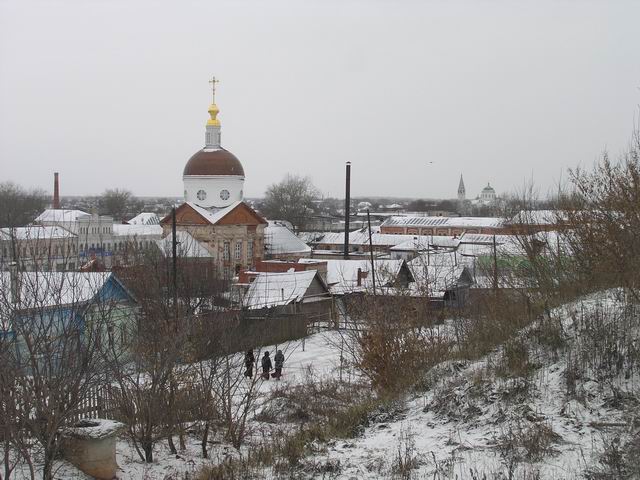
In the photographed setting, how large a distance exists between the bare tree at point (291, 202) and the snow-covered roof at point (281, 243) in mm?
24022

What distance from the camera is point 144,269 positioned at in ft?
53.6

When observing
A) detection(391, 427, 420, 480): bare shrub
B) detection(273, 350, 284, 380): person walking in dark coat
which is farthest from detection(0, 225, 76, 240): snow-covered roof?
detection(273, 350, 284, 380): person walking in dark coat

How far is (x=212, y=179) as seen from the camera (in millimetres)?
40188

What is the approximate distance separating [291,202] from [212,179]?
114ft

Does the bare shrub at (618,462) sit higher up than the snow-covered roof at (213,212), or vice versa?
the snow-covered roof at (213,212)

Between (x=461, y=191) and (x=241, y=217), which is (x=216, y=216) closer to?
(x=241, y=217)

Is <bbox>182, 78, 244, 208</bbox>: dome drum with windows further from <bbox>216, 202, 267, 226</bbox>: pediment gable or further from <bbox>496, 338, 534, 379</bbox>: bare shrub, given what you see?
<bbox>496, 338, 534, 379</bbox>: bare shrub

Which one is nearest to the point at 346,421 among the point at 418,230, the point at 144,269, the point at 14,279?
the point at 14,279

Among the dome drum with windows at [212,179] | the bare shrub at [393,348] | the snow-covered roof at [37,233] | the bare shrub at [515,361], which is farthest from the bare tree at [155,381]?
the dome drum with windows at [212,179]

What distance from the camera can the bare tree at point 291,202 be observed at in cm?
7156

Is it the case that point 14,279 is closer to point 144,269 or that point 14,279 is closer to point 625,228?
point 625,228

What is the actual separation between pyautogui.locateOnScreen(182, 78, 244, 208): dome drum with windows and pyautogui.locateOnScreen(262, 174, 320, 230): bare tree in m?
29.1

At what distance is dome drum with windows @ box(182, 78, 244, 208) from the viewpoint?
40.3 meters

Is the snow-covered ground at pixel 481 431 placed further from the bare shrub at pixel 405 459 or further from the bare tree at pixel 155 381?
the bare tree at pixel 155 381
